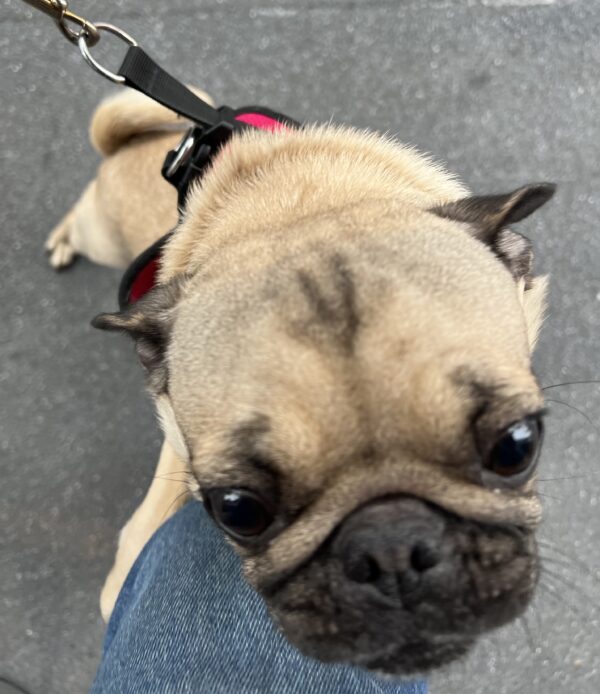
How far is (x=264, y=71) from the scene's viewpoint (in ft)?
9.45

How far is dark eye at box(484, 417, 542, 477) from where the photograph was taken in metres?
1.17

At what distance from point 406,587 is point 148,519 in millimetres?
1253

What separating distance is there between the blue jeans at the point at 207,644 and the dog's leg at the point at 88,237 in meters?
1.11

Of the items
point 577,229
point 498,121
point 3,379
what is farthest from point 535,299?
point 3,379

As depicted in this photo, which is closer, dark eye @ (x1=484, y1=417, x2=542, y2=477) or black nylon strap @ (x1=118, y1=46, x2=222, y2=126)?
dark eye @ (x1=484, y1=417, x2=542, y2=477)

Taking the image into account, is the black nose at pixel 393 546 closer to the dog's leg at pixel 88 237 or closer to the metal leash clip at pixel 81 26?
the metal leash clip at pixel 81 26

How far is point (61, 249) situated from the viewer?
2695 mm

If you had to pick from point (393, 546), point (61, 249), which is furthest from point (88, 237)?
A: point (393, 546)

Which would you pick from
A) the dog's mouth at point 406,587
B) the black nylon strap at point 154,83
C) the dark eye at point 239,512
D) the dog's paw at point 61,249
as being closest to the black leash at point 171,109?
the black nylon strap at point 154,83

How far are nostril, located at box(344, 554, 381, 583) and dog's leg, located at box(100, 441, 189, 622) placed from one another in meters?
0.94

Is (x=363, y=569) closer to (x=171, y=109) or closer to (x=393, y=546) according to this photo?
(x=393, y=546)

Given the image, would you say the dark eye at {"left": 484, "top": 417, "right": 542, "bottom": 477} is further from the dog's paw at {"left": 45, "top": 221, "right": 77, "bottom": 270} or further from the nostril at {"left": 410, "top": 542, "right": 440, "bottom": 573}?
the dog's paw at {"left": 45, "top": 221, "right": 77, "bottom": 270}

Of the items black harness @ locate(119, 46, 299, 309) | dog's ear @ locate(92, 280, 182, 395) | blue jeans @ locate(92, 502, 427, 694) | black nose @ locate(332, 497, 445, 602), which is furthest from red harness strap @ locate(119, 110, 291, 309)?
black nose @ locate(332, 497, 445, 602)

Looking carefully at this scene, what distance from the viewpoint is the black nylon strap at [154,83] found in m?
1.69
